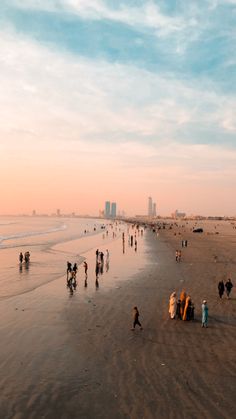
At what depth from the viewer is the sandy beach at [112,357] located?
970 cm

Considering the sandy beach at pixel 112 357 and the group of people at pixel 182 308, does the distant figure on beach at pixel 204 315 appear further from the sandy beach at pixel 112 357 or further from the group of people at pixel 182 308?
the group of people at pixel 182 308

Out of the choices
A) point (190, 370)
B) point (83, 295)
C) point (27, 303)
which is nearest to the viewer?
point (190, 370)

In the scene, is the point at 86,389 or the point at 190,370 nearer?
the point at 86,389

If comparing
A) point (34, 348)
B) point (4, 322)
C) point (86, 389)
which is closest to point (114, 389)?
point (86, 389)

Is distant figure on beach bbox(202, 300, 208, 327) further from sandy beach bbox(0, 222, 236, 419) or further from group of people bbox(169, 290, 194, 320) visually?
group of people bbox(169, 290, 194, 320)

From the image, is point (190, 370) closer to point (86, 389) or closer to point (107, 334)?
point (86, 389)

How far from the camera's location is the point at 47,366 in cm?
1210

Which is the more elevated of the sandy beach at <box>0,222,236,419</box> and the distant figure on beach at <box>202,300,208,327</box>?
the distant figure on beach at <box>202,300,208,327</box>

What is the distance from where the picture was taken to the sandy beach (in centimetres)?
970

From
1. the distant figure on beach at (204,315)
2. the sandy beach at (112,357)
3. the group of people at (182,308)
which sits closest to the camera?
the sandy beach at (112,357)

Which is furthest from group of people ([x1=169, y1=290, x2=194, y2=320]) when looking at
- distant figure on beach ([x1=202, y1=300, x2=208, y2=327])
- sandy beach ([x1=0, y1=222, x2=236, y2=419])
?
distant figure on beach ([x1=202, y1=300, x2=208, y2=327])

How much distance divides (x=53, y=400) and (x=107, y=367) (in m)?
2.57

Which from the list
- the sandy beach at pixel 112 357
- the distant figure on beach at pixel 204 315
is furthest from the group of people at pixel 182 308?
the distant figure on beach at pixel 204 315

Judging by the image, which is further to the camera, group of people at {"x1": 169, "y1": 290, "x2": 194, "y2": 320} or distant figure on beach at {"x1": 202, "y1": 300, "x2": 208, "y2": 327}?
group of people at {"x1": 169, "y1": 290, "x2": 194, "y2": 320}
